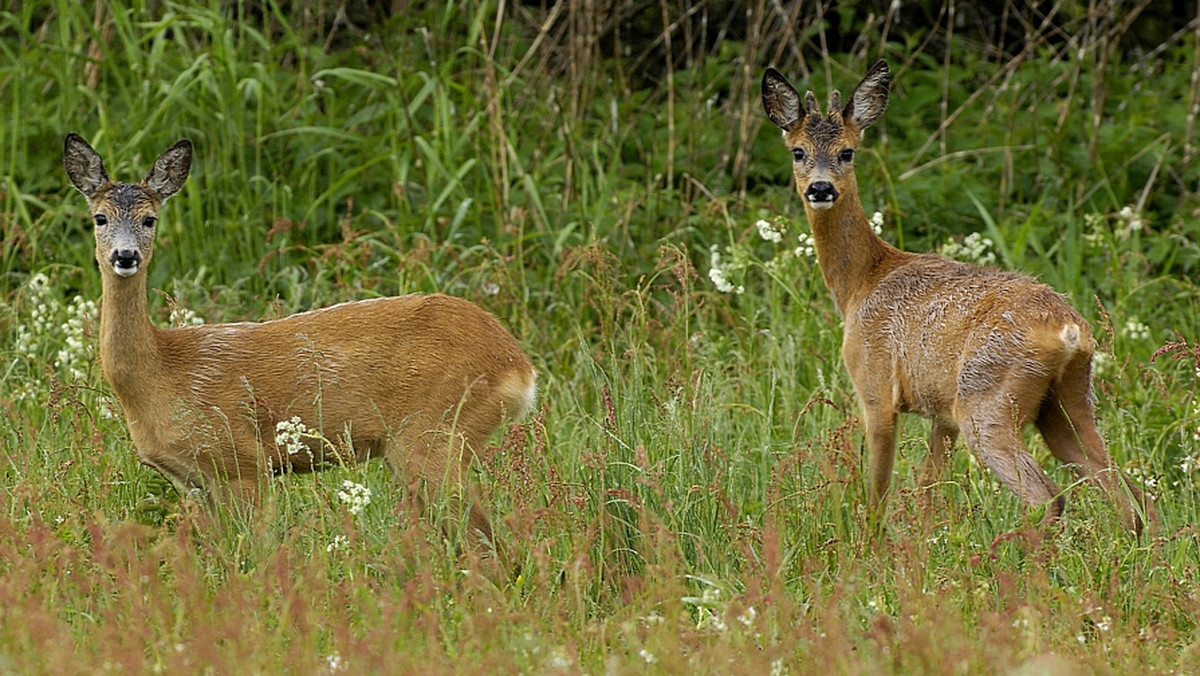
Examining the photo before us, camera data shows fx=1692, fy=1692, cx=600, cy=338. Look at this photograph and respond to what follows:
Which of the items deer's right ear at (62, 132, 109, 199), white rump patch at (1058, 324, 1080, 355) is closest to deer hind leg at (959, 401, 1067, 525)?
white rump patch at (1058, 324, 1080, 355)

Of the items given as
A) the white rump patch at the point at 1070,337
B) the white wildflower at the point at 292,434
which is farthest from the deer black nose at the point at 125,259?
the white rump patch at the point at 1070,337

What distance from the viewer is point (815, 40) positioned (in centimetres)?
1072

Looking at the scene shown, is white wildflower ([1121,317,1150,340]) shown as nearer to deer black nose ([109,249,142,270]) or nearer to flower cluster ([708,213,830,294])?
flower cluster ([708,213,830,294])

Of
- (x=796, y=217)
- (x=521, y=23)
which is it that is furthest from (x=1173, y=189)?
(x=521, y=23)

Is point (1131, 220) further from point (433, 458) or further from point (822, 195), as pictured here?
point (433, 458)

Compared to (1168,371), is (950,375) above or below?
above

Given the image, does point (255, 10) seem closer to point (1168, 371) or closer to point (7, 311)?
point (7, 311)

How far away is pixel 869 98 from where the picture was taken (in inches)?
241

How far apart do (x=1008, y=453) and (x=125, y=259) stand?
2663 mm

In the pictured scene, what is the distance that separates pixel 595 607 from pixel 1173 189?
553 centimetres

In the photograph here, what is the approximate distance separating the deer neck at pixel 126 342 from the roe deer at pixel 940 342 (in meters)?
2.24

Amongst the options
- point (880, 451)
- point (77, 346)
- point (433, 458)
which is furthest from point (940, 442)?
point (77, 346)

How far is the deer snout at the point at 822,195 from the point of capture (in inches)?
227

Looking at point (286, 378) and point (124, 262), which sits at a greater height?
point (124, 262)
